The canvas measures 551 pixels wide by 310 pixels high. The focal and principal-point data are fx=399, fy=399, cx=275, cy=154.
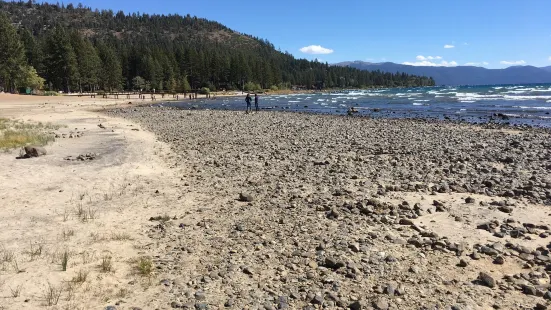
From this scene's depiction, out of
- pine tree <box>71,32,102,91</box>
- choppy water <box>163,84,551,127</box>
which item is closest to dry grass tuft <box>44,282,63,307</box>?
choppy water <box>163,84,551,127</box>

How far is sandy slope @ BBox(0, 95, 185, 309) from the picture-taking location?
5938mm

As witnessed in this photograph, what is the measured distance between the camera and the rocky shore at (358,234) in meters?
5.93

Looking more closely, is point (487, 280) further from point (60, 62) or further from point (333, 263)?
point (60, 62)

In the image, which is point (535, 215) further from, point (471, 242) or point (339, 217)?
point (339, 217)

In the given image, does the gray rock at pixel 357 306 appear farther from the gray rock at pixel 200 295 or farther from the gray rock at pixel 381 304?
the gray rock at pixel 200 295

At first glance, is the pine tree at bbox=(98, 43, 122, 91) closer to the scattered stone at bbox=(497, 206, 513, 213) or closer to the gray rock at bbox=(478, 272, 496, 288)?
the scattered stone at bbox=(497, 206, 513, 213)

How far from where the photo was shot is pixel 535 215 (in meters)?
9.49

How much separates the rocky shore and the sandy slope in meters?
0.62

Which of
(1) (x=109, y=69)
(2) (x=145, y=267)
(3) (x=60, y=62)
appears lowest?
(2) (x=145, y=267)

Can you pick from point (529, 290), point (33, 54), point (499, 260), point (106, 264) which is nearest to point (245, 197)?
point (106, 264)

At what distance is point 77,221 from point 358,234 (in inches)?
243

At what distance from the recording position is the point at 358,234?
8.14m

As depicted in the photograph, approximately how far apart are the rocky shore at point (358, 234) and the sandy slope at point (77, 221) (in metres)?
0.62

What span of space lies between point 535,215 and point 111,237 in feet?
31.4
